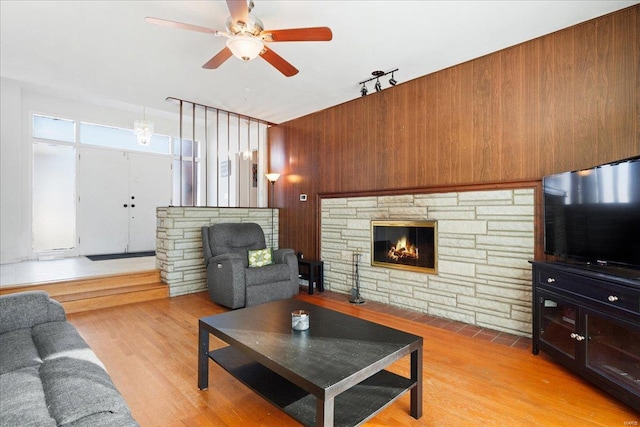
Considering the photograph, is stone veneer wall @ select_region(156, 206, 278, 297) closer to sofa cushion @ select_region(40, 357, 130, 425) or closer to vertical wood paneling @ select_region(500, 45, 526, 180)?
sofa cushion @ select_region(40, 357, 130, 425)

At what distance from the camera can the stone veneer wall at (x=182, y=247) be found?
4266 mm

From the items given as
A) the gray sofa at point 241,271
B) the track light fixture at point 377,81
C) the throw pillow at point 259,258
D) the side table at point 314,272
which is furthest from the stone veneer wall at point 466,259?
the track light fixture at point 377,81

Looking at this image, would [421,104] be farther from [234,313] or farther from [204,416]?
[204,416]

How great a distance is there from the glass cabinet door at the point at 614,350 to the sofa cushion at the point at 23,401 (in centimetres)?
271

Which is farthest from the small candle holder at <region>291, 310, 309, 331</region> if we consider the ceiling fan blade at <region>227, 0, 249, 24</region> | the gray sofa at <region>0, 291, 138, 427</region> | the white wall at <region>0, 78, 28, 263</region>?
the white wall at <region>0, 78, 28, 263</region>

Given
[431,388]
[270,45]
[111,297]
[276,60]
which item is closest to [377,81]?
[270,45]

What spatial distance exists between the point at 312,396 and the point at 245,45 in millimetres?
2203

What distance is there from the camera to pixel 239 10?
196 cm

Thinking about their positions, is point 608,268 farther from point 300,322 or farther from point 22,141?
point 22,141

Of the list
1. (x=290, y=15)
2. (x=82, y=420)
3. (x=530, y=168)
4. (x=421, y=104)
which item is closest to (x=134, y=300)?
(x=82, y=420)

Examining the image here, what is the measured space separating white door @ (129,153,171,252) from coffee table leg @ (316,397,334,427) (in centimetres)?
632

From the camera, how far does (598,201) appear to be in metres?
2.17

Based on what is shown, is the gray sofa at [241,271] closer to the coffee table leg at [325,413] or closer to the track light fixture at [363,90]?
the track light fixture at [363,90]

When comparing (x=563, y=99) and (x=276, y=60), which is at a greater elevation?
(x=276, y=60)
